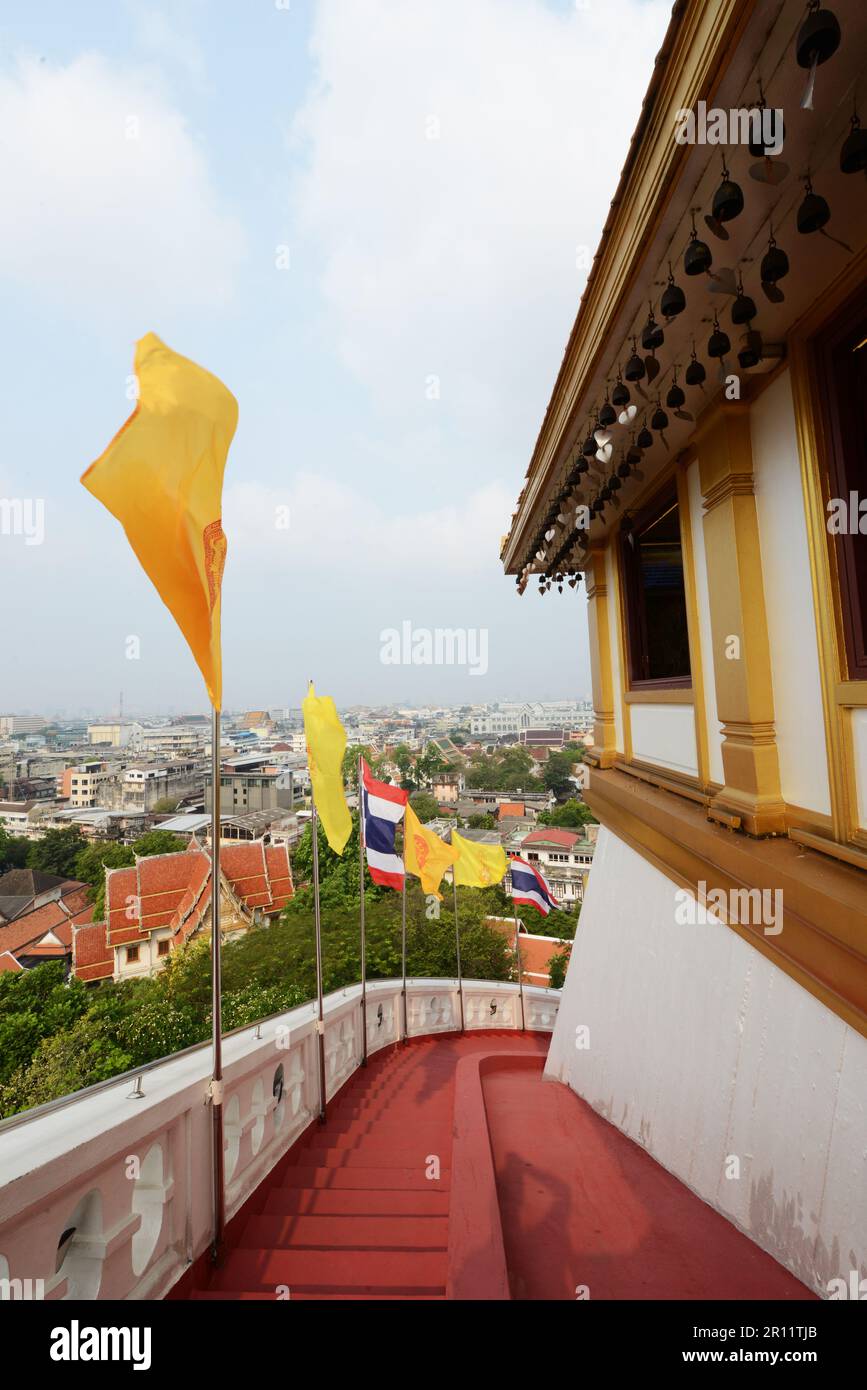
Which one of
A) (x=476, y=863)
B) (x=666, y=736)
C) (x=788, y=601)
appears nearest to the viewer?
(x=788, y=601)

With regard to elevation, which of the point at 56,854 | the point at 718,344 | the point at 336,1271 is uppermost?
the point at 718,344

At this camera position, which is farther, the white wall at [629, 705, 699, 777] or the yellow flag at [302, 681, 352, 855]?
the yellow flag at [302, 681, 352, 855]

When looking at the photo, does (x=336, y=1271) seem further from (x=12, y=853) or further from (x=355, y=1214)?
(x=12, y=853)

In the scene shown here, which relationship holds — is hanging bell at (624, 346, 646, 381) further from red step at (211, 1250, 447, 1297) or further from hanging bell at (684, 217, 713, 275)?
red step at (211, 1250, 447, 1297)

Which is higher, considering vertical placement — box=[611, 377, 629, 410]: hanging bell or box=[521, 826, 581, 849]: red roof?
box=[611, 377, 629, 410]: hanging bell

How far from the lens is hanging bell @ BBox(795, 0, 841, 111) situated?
159cm

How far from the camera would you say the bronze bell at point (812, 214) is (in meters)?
1.93

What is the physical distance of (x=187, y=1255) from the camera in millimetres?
2426

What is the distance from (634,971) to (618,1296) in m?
2.39

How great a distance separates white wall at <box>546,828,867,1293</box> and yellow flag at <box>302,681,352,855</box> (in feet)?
9.11

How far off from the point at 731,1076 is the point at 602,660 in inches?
156

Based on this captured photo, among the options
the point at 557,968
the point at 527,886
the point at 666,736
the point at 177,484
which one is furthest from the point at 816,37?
the point at 557,968

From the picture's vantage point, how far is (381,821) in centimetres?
756

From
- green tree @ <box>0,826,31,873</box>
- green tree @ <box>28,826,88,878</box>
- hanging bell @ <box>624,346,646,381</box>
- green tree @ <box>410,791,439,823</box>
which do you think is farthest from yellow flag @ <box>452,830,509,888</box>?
green tree @ <box>0,826,31,873</box>
